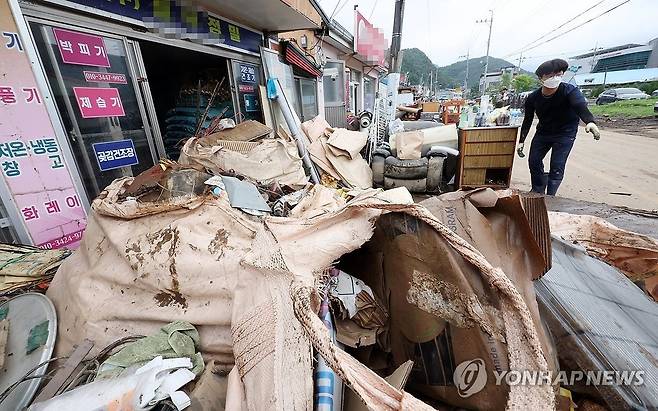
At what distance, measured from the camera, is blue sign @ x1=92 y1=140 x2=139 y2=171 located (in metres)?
2.53

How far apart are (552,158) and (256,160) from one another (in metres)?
3.58

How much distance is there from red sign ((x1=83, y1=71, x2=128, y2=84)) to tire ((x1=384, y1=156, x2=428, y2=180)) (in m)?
3.22

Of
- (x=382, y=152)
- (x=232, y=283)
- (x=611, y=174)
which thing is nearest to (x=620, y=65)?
(x=611, y=174)

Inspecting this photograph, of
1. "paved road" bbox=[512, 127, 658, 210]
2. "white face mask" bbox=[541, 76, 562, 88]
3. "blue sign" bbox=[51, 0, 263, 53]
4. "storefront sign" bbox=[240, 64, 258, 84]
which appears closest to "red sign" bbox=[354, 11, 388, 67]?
"storefront sign" bbox=[240, 64, 258, 84]

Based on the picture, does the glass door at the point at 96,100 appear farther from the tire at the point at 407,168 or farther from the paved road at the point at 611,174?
the paved road at the point at 611,174

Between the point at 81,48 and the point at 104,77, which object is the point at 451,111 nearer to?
the point at 104,77

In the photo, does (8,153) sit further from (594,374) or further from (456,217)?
(594,374)

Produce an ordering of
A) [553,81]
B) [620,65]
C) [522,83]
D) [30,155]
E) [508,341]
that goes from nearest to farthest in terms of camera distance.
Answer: [508,341]
[30,155]
[553,81]
[522,83]
[620,65]

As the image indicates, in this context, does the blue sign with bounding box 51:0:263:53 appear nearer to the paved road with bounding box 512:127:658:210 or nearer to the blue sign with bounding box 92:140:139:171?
the blue sign with bounding box 92:140:139:171

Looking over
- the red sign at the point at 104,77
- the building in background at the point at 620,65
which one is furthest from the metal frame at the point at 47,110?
the building in background at the point at 620,65

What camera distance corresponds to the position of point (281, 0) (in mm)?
3504

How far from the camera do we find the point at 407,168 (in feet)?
13.2

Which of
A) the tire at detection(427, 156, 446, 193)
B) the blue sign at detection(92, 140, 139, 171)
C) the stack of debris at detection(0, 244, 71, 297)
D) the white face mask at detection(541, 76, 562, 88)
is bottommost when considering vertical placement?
the tire at detection(427, 156, 446, 193)

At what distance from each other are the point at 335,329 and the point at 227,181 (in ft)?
3.15
